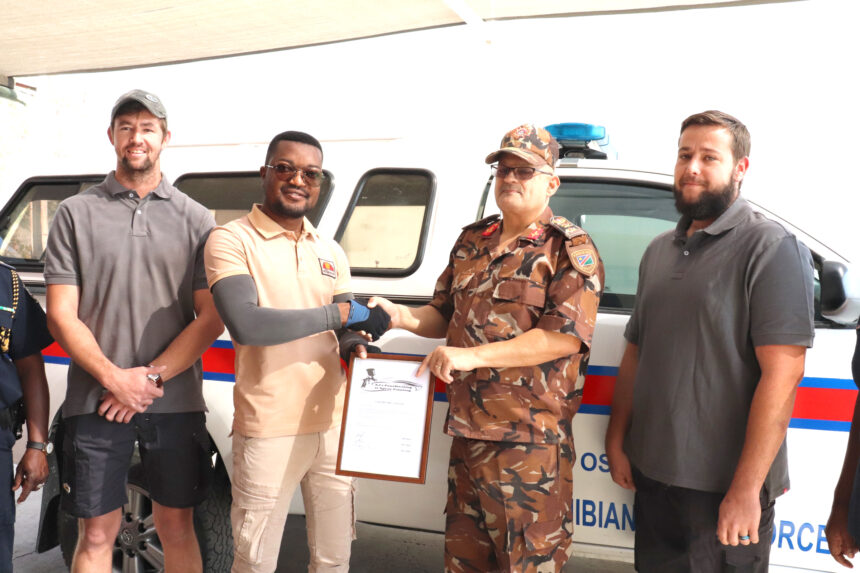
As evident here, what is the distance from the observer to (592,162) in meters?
2.89

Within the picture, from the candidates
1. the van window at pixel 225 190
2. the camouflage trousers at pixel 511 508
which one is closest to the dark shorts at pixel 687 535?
the camouflage trousers at pixel 511 508

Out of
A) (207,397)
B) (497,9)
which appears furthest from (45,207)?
(497,9)

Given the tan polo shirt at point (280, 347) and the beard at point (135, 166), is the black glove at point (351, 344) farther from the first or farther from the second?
the beard at point (135, 166)

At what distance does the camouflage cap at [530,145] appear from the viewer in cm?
218

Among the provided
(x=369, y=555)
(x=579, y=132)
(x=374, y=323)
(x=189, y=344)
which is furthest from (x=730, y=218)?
(x=369, y=555)

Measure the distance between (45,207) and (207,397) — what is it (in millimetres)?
1718

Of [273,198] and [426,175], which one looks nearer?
[273,198]

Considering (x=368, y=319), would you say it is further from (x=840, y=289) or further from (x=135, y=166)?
(x=840, y=289)

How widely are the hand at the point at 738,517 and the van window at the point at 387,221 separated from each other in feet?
5.19

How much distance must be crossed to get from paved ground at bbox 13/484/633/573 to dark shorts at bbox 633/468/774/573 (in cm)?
158

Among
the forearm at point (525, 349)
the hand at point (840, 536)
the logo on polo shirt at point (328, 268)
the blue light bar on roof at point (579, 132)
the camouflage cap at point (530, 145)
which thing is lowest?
the hand at point (840, 536)

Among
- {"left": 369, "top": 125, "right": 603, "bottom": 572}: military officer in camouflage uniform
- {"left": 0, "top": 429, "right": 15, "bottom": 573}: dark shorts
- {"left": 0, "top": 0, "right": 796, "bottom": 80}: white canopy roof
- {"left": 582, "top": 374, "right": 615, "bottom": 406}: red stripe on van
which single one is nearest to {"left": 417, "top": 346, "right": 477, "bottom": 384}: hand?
{"left": 369, "top": 125, "right": 603, "bottom": 572}: military officer in camouflage uniform

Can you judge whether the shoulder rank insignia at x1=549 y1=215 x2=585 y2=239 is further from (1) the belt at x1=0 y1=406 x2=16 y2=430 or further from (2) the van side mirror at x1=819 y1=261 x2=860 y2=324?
(1) the belt at x1=0 y1=406 x2=16 y2=430

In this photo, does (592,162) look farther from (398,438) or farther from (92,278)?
(92,278)
